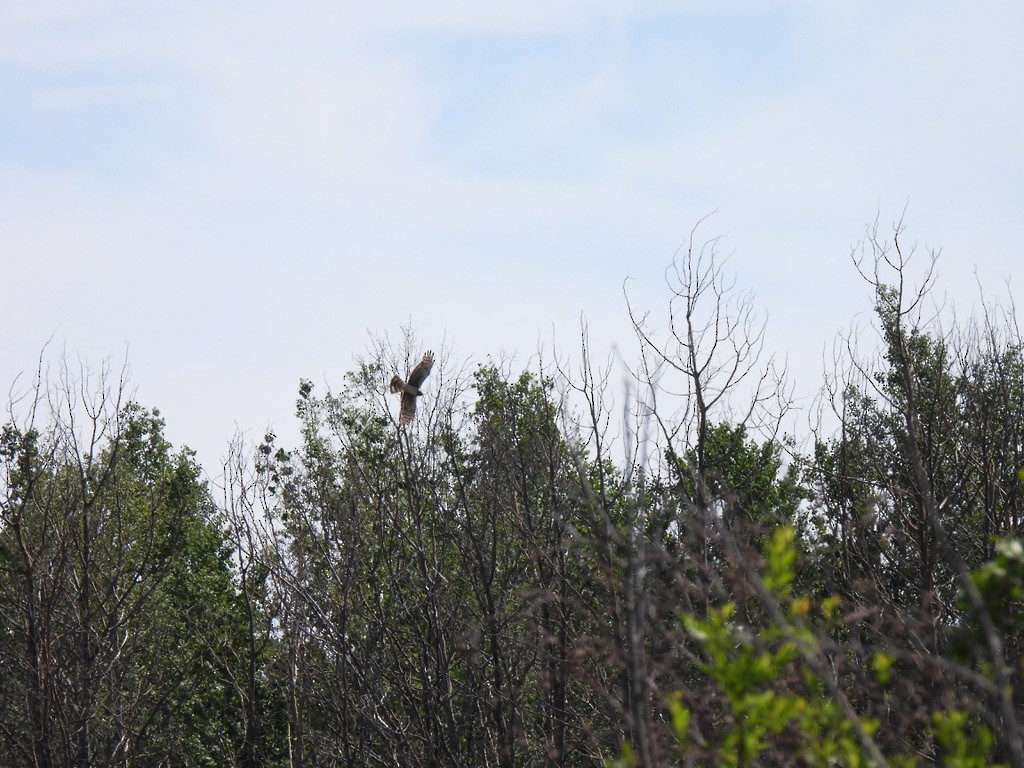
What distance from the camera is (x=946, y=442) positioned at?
11.8 m

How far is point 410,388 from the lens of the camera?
13336mm

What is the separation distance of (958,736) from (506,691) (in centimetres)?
984

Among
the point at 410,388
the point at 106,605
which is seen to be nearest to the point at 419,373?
the point at 410,388

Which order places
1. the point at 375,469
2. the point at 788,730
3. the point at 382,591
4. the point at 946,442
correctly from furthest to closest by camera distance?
the point at 382,591 → the point at 375,469 → the point at 946,442 → the point at 788,730

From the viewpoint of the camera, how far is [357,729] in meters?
15.4

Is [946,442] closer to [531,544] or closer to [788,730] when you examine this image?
[531,544]

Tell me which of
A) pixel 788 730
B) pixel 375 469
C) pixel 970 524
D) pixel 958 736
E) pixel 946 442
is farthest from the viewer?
pixel 375 469

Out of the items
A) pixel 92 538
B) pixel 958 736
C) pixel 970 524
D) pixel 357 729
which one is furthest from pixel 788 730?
pixel 357 729

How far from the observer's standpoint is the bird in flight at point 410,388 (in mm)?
13352

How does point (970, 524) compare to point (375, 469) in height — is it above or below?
below

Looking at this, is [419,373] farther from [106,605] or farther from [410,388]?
[106,605]

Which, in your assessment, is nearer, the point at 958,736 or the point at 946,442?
the point at 958,736

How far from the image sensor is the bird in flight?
1335cm

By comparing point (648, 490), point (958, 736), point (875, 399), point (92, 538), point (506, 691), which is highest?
point (875, 399)
